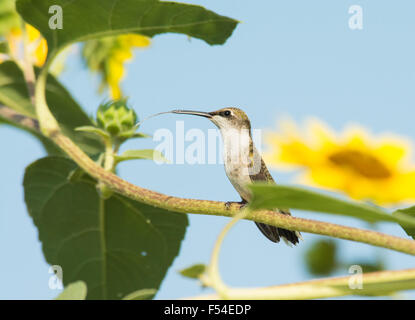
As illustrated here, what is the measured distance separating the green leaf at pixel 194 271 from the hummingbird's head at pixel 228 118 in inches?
44.6

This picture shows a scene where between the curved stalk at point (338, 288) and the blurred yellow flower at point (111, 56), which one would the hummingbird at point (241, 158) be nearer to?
the blurred yellow flower at point (111, 56)

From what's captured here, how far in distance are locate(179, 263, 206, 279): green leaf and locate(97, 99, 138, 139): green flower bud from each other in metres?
0.76

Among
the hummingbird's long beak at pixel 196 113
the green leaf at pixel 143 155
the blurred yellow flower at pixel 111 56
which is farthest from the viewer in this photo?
the blurred yellow flower at pixel 111 56

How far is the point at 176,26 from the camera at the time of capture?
70.6 inches

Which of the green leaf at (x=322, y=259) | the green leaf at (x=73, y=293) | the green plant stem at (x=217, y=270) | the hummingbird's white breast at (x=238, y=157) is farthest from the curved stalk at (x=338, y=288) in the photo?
the hummingbird's white breast at (x=238, y=157)

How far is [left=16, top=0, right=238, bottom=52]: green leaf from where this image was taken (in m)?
1.74

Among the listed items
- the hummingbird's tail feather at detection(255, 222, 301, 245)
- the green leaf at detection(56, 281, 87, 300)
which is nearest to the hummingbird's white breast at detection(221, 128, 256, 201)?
the hummingbird's tail feather at detection(255, 222, 301, 245)

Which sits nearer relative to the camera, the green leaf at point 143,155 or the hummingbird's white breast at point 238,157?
the green leaf at point 143,155

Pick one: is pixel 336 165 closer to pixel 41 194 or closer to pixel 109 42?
pixel 41 194

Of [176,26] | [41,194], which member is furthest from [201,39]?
[41,194]

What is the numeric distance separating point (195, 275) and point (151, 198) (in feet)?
0.86

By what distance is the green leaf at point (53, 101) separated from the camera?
2.18 metres

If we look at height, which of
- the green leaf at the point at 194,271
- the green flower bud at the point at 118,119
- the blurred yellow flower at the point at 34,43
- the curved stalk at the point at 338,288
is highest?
the blurred yellow flower at the point at 34,43

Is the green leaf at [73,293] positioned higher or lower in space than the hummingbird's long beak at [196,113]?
lower
